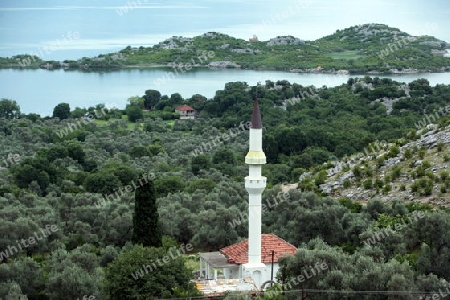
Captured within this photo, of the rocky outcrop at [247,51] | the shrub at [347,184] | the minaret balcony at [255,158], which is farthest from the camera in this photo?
the rocky outcrop at [247,51]

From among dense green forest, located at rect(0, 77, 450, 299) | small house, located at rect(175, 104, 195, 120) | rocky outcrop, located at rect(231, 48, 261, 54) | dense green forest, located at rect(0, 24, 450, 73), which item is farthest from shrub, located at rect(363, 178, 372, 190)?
rocky outcrop, located at rect(231, 48, 261, 54)

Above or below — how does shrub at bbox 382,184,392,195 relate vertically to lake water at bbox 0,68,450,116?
above

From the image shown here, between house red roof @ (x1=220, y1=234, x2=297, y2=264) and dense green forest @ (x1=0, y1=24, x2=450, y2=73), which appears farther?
dense green forest @ (x1=0, y1=24, x2=450, y2=73)

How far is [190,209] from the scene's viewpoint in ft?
110

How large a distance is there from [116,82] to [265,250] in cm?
11857

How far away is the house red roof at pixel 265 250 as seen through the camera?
73.4 feet

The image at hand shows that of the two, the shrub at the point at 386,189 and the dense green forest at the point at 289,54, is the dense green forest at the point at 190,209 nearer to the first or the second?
the shrub at the point at 386,189

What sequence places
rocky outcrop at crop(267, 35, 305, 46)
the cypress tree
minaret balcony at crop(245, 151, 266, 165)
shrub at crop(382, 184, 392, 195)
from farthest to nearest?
rocky outcrop at crop(267, 35, 305, 46)
shrub at crop(382, 184, 392, 195)
the cypress tree
minaret balcony at crop(245, 151, 266, 165)

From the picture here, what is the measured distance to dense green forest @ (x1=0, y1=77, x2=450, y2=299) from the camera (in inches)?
777

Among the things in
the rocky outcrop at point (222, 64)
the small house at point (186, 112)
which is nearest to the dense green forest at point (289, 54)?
the rocky outcrop at point (222, 64)

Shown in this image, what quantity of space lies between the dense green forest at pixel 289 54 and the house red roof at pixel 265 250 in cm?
12020

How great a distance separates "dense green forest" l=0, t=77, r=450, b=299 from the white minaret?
1.93 m

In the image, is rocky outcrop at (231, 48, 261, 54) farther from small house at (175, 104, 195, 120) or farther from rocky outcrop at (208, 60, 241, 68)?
small house at (175, 104, 195, 120)

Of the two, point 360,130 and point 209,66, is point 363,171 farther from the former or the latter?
point 209,66
